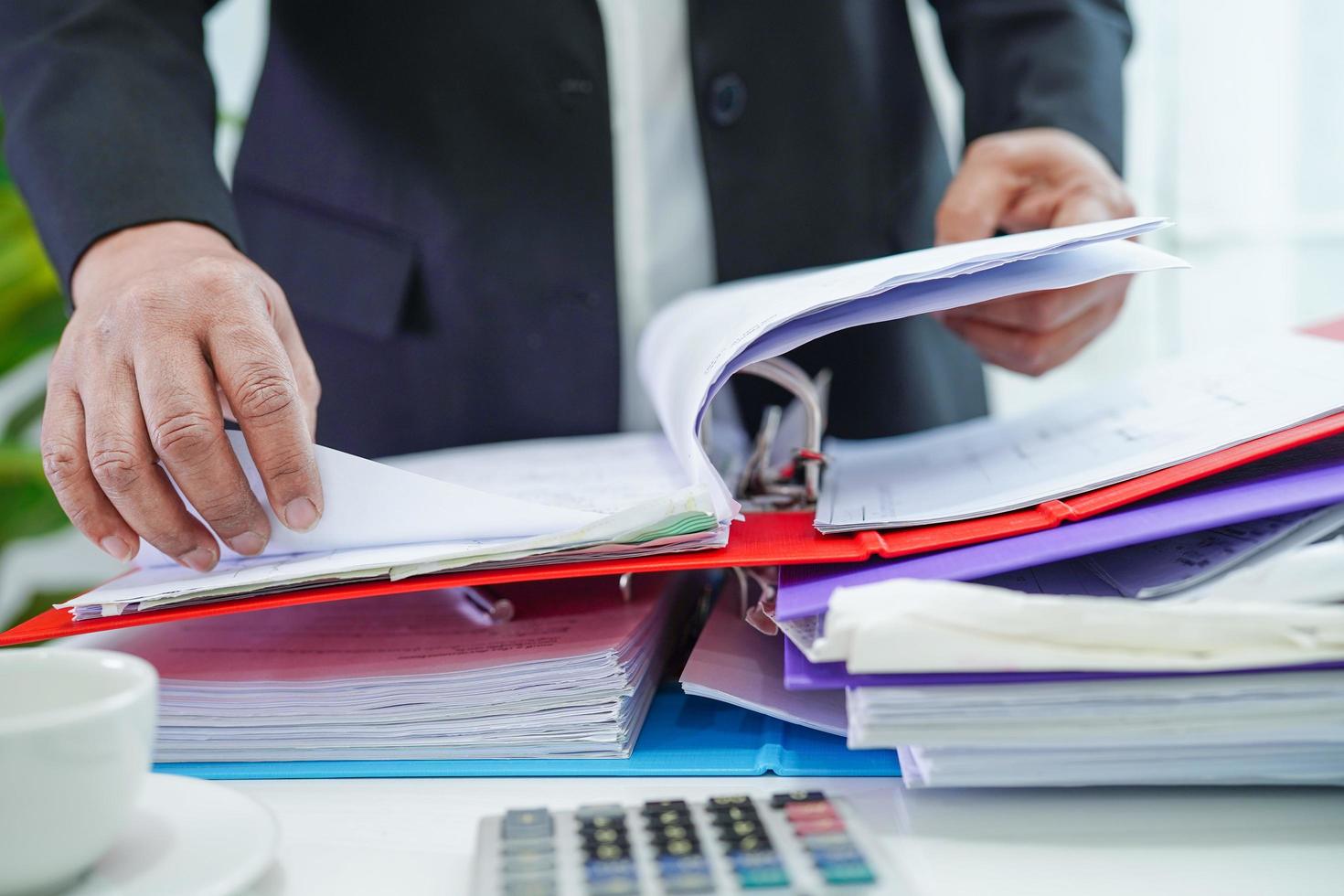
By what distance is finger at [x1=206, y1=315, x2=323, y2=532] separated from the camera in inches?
17.1

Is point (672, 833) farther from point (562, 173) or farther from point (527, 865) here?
point (562, 173)

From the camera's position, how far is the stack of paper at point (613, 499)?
0.41 meters

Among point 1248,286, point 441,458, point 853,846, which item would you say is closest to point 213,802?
point 853,846

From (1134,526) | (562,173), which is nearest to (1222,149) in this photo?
(562,173)

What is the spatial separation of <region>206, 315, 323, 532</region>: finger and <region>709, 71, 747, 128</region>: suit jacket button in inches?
19.9

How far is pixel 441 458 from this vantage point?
77 centimetres

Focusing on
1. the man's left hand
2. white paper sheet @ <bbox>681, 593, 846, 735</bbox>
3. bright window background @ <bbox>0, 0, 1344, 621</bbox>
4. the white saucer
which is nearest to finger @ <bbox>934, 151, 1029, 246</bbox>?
the man's left hand

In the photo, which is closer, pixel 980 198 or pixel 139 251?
pixel 139 251

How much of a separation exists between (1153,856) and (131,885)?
0.31 meters

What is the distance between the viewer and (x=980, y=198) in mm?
691

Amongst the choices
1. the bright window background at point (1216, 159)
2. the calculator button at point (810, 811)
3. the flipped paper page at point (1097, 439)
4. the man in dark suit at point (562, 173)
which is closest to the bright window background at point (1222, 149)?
the bright window background at point (1216, 159)

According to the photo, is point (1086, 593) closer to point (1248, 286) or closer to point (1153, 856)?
point (1153, 856)

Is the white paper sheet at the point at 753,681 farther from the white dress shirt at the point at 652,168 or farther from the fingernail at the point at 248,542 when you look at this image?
the white dress shirt at the point at 652,168

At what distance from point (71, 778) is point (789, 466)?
16.5 inches
